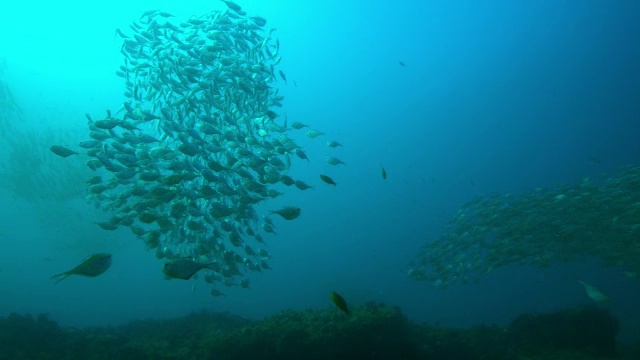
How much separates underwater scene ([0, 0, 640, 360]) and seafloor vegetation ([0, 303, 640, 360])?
4 centimetres

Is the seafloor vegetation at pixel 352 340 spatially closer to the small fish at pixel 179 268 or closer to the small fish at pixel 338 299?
the small fish at pixel 338 299

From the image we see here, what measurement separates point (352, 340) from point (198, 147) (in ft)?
14.2

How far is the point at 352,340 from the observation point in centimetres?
630

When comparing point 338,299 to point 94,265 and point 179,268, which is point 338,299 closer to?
point 179,268

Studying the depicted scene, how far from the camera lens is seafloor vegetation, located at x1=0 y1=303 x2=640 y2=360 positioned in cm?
639

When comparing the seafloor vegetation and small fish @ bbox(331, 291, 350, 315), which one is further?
the seafloor vegetation

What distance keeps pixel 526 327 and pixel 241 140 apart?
7.08 metres

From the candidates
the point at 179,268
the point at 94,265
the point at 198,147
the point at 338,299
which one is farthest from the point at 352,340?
the point at 198,147

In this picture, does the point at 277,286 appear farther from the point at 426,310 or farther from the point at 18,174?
the point at 18,174

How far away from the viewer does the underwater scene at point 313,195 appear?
746 centimetres

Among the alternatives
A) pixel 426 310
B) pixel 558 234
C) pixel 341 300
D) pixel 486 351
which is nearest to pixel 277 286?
pixel 426 310

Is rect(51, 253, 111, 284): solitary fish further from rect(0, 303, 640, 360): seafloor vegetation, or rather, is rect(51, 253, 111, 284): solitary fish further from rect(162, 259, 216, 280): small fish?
rect(0, 303, 640, 360): seafloor vegetation

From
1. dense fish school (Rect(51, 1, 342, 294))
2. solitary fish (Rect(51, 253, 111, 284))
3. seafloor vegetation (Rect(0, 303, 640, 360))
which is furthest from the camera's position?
dense fish school (Rect(51, 1, 342, 294))

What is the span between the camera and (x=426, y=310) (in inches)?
1549
